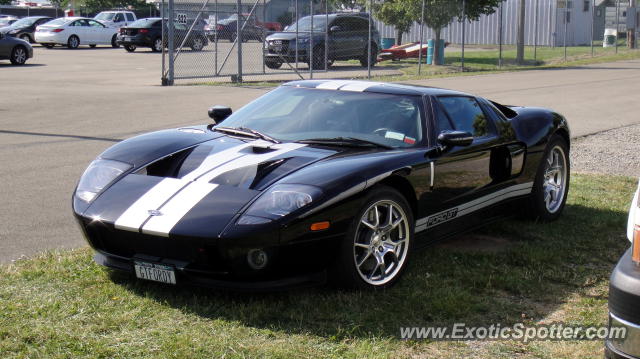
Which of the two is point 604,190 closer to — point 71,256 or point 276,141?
point 276,141

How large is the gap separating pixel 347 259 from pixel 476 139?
194 centimetres

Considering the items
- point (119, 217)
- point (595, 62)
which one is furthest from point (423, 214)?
point (595, 62)

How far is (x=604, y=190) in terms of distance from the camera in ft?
27.6

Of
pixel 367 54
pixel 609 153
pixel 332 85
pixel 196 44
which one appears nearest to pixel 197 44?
pixel 196 44

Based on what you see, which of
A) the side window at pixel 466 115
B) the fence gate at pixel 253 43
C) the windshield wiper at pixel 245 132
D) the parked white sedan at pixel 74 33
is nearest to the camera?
the windshield wiper at pixel 245 132

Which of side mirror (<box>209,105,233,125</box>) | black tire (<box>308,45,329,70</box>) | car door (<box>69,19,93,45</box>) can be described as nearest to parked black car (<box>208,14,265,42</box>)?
black tire (<box>308,45,329,70</box>)

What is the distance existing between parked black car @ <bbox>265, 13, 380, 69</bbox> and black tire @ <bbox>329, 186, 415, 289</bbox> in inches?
693

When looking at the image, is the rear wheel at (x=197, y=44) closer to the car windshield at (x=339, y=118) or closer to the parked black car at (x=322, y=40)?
the parked black car at (x=322, y=40)

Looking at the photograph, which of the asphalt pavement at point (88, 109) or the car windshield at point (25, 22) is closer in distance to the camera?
the asphalt pavement at point (88, 109)

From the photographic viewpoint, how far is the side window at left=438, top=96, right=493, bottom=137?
6.07 metres

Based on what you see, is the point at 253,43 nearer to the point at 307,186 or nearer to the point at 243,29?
the point at 243,29

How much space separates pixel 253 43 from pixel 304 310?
17.7 m

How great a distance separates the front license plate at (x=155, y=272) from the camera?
446 centimetres

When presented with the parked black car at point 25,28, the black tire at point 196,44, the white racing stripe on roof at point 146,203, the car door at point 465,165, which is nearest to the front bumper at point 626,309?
the car door at point 465,165
